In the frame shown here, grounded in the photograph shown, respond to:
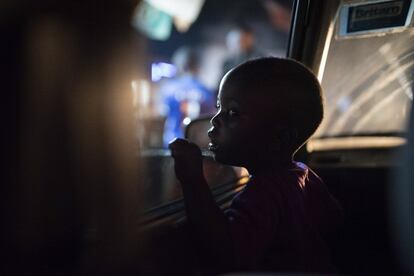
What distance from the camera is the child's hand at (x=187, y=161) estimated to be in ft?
4.11

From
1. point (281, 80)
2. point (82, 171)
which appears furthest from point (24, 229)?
point (281, 80)

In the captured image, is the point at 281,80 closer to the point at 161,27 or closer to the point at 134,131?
the point at 134,131

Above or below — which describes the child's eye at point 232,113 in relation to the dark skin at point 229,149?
above

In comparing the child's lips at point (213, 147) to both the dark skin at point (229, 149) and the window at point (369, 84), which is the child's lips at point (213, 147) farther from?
the window at point (369, 84)

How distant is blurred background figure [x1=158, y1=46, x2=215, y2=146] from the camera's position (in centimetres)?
539

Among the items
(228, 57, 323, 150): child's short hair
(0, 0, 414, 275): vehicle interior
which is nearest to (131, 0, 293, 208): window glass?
(0, 0, 414, 275): vehicle interior

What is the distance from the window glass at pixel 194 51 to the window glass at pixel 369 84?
0.81m


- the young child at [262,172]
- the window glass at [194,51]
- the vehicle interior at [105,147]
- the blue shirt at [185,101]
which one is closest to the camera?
the vehicle interior at [105,147]

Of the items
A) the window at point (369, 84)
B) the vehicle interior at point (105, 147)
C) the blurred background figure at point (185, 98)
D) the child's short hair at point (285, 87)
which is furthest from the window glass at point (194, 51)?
the window at point (369, 84)

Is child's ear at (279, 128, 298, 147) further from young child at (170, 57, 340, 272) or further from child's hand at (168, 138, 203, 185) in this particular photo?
child's hand at (168, 138, 203, 185)

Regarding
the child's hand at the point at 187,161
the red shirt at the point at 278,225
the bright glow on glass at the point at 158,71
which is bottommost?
the red shirt at the point at 278,225

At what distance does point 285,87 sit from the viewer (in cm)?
130

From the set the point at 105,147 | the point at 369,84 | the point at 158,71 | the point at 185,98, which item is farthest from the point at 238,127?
the point at 185,98

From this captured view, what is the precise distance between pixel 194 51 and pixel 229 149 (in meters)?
10.6
